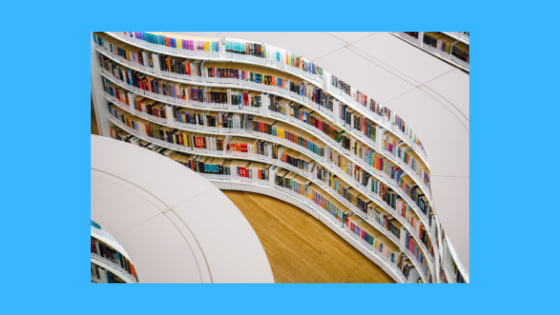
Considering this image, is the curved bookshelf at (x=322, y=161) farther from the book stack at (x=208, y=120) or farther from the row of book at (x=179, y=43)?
the row of book at (x=179, y=43)

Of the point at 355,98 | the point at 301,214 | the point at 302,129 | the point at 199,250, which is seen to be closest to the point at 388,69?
the point at 355,98

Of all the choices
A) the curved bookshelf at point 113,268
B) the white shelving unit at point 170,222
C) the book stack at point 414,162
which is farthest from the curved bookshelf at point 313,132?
the curved bookshelf at point 113,268

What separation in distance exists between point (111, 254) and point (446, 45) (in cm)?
481

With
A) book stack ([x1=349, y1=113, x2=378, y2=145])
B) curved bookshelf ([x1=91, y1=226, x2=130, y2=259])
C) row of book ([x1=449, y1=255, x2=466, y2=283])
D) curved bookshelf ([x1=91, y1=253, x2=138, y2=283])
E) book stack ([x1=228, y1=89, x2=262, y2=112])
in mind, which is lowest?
row of book ([x1=449, y1=255, x2=466, y2=283])

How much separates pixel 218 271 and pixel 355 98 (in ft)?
10.5

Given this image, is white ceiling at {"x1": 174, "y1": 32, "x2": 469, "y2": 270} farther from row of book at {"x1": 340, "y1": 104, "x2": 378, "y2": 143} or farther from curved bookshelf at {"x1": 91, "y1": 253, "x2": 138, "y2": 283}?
curved bookshelf at {"x1": 91, "y1": 253, "x2": 138, "y2": 283}

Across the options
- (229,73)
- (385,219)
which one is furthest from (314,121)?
(385,219)

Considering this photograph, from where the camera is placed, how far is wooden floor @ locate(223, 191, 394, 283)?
6695 millimetres

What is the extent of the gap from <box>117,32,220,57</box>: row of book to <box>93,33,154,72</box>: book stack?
153 mm

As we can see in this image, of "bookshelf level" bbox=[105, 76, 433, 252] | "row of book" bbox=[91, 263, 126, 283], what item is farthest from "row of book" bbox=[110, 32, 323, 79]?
"row of book" bbox=[91, 263, 126, 283]

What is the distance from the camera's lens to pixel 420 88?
558cm

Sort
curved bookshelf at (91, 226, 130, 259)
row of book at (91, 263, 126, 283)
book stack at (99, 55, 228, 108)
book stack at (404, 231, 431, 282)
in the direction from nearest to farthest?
curved bookshelf at (91, 226, 130, 259), row of book at (91, 263, 126, 283), book stack at (404, 231, 431, 282), book stack at (99, 55, 228, 108)

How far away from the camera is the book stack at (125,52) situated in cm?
729

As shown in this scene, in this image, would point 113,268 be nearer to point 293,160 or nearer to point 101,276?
point 101,276
